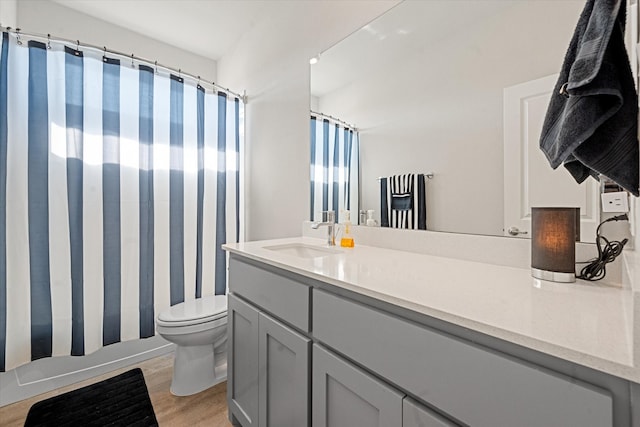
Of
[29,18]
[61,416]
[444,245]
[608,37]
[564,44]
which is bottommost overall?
[61,416]

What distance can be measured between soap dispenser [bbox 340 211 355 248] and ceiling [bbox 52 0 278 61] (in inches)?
60.9

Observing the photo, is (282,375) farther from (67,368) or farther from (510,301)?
(67,368)

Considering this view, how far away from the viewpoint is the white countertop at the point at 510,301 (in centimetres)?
45

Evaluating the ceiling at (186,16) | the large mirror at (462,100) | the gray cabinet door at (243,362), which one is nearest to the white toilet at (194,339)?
the gray cabinet door at (243,362)

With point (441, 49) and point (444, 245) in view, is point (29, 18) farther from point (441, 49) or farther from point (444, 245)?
point (444, 245)

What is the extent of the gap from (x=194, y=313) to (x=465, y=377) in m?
1.60

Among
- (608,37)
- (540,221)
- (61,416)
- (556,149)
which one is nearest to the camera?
(608,37)

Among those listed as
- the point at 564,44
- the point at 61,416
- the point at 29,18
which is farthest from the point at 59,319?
the point at 564,44

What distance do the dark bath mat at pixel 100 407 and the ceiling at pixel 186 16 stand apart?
8.23ft

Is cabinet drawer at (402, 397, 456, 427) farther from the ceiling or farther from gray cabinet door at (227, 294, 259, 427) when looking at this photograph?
the ceiling

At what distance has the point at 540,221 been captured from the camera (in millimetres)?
823

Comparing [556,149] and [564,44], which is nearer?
[556,149]

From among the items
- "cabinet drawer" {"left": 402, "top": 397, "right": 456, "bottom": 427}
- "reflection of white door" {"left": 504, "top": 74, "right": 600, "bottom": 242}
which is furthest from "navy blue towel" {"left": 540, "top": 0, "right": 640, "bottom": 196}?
"cabinet drawer" {"left": 402, "top": 397, "right": 456, "bottom": 427}

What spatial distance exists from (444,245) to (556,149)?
63 cm
